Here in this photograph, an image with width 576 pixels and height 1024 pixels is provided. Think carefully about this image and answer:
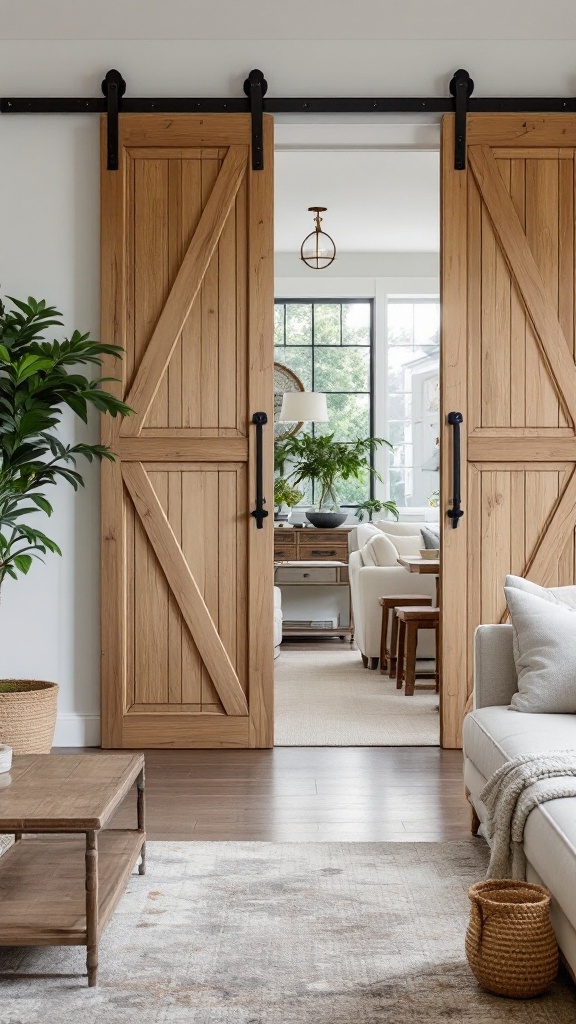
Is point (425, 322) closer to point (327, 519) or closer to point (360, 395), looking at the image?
point (360, 395)

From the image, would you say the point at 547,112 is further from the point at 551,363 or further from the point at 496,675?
the point at 496,675

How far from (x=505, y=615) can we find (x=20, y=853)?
2.54 m

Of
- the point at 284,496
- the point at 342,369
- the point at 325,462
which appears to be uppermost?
the point at 342,369

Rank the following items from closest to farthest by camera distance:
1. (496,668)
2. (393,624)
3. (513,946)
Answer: (513,946) → (496,668) → (393,624)

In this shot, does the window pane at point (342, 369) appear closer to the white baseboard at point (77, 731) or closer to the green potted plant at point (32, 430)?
the green potted plant at point (32, 430)

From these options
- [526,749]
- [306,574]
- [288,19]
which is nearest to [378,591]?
[306,574]

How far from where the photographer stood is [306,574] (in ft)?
26.3

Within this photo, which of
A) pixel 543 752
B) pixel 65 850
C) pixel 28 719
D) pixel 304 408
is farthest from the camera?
pixel 304 408

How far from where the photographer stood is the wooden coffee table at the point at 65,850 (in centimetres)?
216

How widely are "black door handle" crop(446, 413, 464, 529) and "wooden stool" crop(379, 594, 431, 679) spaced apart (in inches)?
75.4

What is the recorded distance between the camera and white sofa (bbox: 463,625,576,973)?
6.75 ft

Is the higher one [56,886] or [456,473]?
[456,473]

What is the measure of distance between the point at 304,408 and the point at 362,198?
1.75 metres

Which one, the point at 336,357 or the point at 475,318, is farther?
the point at 336,357
